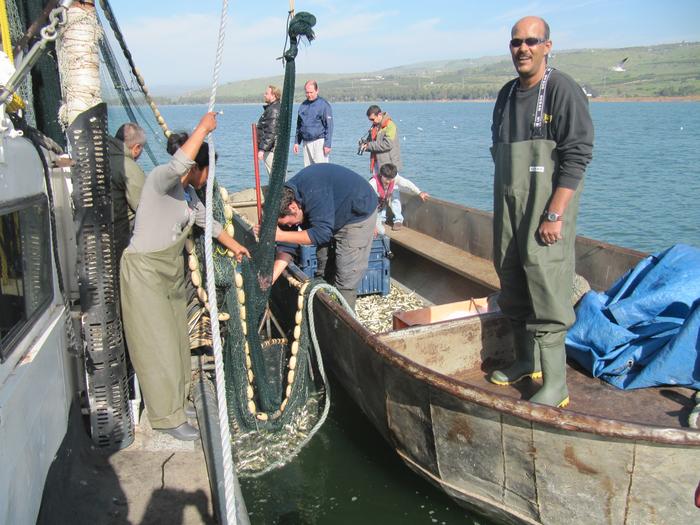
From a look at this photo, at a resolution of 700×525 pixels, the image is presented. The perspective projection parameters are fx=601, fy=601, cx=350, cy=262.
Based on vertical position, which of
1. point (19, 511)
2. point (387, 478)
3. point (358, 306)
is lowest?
point (387, 478)

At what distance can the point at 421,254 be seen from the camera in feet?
26.2

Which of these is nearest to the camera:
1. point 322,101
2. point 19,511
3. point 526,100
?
point 19,511

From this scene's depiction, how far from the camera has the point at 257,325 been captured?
466 centimetres

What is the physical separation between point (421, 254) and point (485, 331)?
10.2ft

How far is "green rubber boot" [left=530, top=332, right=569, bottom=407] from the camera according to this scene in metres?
3.89

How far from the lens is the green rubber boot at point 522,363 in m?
4.49

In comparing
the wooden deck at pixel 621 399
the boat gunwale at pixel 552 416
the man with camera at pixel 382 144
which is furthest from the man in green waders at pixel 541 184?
the man with camera at pixel 382 144

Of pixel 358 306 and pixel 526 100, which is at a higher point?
pixel 526 100

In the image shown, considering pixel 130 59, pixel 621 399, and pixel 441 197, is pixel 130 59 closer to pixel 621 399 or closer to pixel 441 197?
pixel 621 399

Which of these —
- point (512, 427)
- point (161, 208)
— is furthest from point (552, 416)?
point (161, 208)

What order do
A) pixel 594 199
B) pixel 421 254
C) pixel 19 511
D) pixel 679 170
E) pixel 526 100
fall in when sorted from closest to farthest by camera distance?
pixel 19 511, pixel 526 100, pixel 421 254, pixel 594 199, pixel 679 170

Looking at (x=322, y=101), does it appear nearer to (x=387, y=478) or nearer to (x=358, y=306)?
(x=358, y=306)

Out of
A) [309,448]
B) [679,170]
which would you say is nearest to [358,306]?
[309,448]

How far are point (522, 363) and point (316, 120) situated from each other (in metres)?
A: 7.10
